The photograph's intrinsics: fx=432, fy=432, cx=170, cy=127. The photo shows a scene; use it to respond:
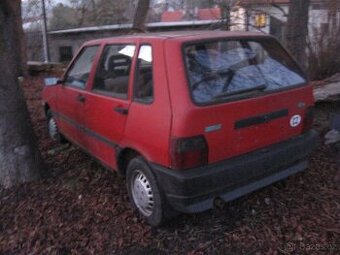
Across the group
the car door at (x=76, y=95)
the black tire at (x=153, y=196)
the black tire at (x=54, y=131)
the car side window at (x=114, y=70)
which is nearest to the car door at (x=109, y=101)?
the car side window at (x=114, y=70)

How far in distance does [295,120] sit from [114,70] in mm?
1736

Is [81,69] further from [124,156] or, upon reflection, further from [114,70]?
[124,156]

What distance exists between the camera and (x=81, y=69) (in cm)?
489

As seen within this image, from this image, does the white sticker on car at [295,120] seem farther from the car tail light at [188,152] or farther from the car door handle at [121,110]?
the car door handle at [121,110]

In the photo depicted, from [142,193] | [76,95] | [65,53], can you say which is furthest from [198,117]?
[65,53]

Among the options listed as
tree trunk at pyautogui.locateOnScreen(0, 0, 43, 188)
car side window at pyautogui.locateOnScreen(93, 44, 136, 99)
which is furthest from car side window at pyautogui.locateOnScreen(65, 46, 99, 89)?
tree trunk at pyautogui.locateOnScreen(0, 0, 43, 188)

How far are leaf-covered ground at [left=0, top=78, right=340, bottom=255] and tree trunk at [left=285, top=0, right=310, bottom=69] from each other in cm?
179

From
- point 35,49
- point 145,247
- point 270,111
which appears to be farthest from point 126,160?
point 35,49

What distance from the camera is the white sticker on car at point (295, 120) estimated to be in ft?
12.5

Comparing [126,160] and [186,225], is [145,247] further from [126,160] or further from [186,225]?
[126,160]

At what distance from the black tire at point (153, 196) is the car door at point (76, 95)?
114 centimetres

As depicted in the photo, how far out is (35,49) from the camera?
22938mm

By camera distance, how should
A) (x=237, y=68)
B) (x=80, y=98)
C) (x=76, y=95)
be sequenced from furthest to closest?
(x=76, y=95) < (x=80, y=98) < (x=237, y=68)

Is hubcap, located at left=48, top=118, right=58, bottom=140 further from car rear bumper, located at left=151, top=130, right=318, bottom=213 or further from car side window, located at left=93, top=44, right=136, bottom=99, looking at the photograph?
car rear bumper, located at left=151, top=130, right=318, bottom=213
